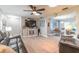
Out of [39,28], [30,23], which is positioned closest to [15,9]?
[30,23]

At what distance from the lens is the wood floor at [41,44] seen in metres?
2.13

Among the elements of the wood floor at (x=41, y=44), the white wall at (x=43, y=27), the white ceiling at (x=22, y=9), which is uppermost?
the white ceiling at (x=22, y=9)

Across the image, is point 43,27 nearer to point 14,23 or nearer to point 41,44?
point 41,44

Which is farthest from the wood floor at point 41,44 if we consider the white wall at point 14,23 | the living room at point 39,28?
the white wall at point 14,23

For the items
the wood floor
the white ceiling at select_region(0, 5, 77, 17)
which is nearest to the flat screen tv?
the white ceiling at select_region(0, 5, 77, 17)

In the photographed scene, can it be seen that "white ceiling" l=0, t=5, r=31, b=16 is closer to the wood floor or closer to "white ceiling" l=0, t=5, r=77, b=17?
"white ceiling" l=0, t=5, r=77, b=17

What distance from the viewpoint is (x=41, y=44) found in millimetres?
2166

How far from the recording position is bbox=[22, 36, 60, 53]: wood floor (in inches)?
83.9

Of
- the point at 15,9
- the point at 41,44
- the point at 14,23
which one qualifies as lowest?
the point at 41,44

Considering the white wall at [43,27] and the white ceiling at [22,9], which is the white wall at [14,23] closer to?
the white ceiling at [22,9]

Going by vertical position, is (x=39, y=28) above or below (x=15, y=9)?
below

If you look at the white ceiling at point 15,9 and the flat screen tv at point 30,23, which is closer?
the white ceiling at point 15,9

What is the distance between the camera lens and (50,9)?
2156 mm
